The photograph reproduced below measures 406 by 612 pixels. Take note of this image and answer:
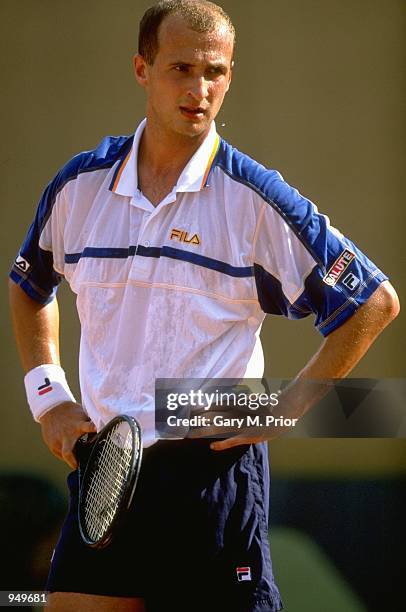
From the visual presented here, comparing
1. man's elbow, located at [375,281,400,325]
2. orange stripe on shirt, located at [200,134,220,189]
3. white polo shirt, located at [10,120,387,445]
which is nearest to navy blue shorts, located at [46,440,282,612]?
white polo shirt, located at [10,120,387,445]

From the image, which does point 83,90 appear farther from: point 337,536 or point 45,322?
point 337,536

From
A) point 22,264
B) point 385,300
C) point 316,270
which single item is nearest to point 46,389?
point 22,264

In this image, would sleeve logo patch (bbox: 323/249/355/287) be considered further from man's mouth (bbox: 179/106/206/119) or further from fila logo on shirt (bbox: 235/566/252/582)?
fila logo on shirt (bbox: 235/566/252/582)

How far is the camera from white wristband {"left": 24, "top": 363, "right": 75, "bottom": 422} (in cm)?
296

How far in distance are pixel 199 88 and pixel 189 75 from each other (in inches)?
1.8

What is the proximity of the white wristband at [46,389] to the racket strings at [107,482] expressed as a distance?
A: 306 millimetres

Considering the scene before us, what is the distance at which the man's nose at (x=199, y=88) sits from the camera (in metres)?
2.73

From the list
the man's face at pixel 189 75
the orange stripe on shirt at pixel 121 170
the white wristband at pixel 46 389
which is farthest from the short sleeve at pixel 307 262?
the white wristband at pixel 46 389

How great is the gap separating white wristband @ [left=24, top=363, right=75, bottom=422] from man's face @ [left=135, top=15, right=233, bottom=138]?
69cm

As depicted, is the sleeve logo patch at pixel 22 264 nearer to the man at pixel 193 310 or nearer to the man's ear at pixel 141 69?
the man at pixel 193 310

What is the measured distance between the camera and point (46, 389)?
9.77ft

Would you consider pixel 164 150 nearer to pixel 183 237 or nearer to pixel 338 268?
pixel 183 237

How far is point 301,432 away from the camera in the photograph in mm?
4016

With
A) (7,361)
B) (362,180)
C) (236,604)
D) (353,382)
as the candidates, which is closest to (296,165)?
(362,180)
